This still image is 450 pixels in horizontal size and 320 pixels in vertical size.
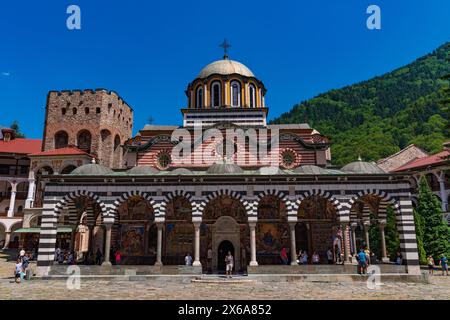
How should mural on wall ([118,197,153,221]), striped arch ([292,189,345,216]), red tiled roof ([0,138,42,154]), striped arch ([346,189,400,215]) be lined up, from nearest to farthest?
1. striped arch ([346,189,400,215])
2. striped arch ([292,189,345,216])
3. mural on wall ([118,197,153,221])
4. red tiled roof ([0,138,42,154])

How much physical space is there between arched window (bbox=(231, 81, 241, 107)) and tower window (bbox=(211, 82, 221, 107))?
3.17 feet

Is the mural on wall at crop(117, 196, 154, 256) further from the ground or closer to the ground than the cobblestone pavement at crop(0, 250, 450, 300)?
further from the ground

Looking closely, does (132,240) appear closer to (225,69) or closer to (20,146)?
(225,69)

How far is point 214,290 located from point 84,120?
100.0 ft

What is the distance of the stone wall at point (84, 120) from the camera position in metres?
37.7

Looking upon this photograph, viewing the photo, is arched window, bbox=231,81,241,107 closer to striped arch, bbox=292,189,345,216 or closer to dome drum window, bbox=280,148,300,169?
dome drum window, bbox=280,148,300,169

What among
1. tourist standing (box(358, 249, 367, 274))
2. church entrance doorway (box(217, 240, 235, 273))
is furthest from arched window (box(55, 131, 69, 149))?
tourist standing (box(358, 249, 367, 274))

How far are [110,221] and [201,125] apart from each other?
381 inches

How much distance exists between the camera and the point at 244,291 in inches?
511

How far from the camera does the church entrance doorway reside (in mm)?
19562

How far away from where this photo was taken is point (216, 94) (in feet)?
84.2

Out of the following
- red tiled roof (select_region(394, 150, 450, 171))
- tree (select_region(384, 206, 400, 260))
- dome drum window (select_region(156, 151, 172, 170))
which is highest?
red tiled roof (select_region(394, 150, 450, 171))

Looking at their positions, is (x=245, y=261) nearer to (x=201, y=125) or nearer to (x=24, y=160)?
(x=201, y=125)

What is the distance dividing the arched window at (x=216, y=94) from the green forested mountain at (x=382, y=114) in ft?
94.8
